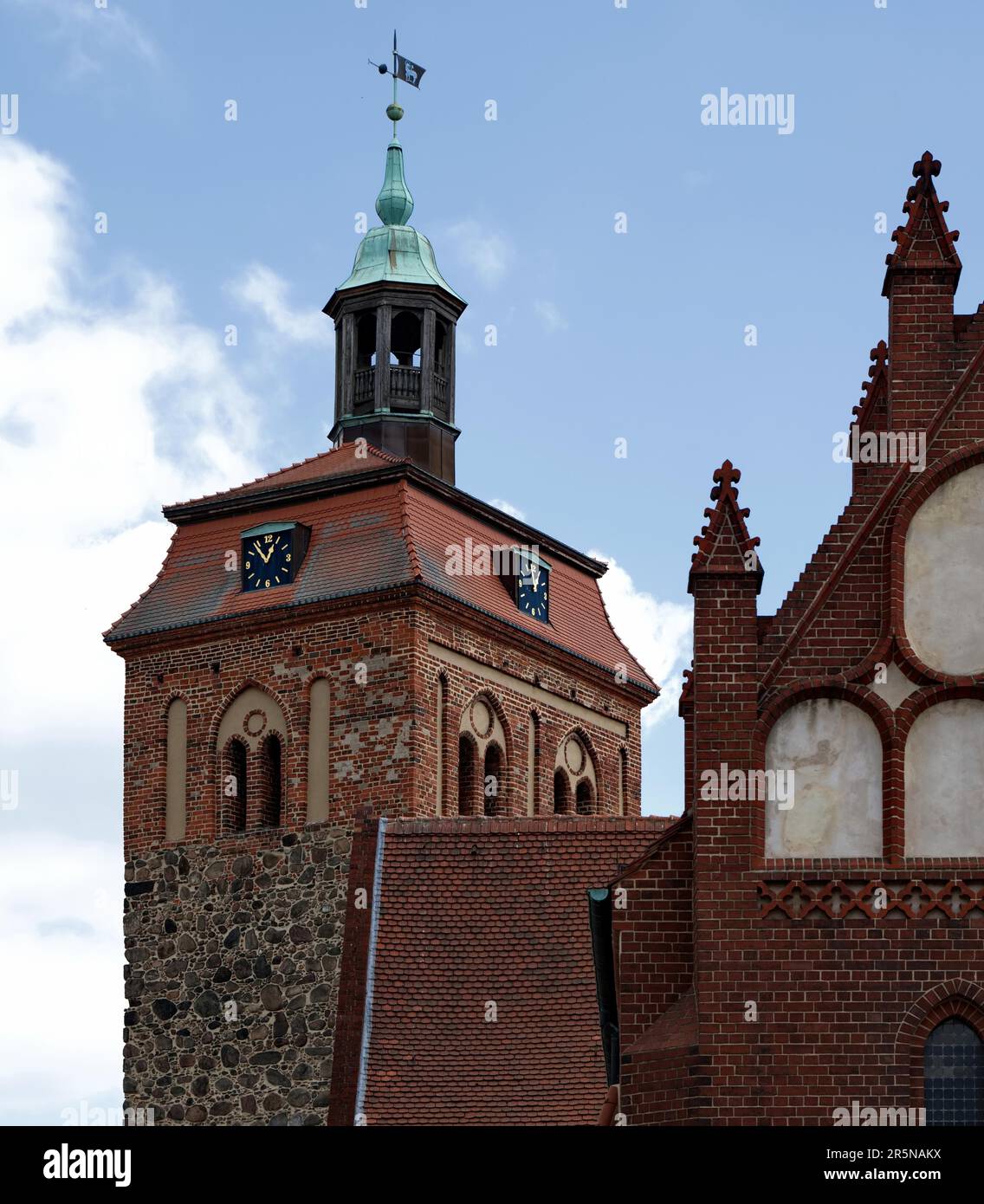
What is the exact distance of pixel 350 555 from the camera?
5856 cm

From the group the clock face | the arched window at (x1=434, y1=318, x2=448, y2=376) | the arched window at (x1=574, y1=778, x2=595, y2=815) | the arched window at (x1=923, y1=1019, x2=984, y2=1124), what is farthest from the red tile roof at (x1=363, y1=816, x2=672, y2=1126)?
the arched window at (x1=434, y1=318, x2=448, y2=376)

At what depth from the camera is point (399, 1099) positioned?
4019cm

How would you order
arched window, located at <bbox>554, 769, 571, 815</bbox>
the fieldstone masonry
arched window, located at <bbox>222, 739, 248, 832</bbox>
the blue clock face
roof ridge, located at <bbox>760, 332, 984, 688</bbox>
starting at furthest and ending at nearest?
arched window, located at <bbox>554, 769, 571, 815</bbox>
the blue clock face
arched window, located at <bbox>222, 739, 248, 832</bbox>
the fieldstone masonry
roof ridge, located at <bbox>760, 332, 984, 688</bbox>

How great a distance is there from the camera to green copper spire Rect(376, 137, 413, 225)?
65250 millimetres

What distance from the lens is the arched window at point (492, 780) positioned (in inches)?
2320

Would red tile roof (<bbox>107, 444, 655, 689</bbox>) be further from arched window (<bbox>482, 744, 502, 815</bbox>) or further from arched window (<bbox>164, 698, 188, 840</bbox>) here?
arched window (<bbox>482, 744, 502, 815</bbox>)

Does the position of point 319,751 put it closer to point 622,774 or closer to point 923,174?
point 622,774

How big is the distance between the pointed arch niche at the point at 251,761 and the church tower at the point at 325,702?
0.05 meters

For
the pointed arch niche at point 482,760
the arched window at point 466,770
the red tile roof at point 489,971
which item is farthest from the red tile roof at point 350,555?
the red tile roof at point 489,971

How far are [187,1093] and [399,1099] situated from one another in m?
16.1

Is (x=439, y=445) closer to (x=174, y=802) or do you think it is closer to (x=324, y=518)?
(x=324, y=518)

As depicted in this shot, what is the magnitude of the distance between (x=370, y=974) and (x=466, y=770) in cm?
1705

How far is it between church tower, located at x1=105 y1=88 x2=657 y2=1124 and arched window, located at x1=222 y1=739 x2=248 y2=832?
2.0 inches
